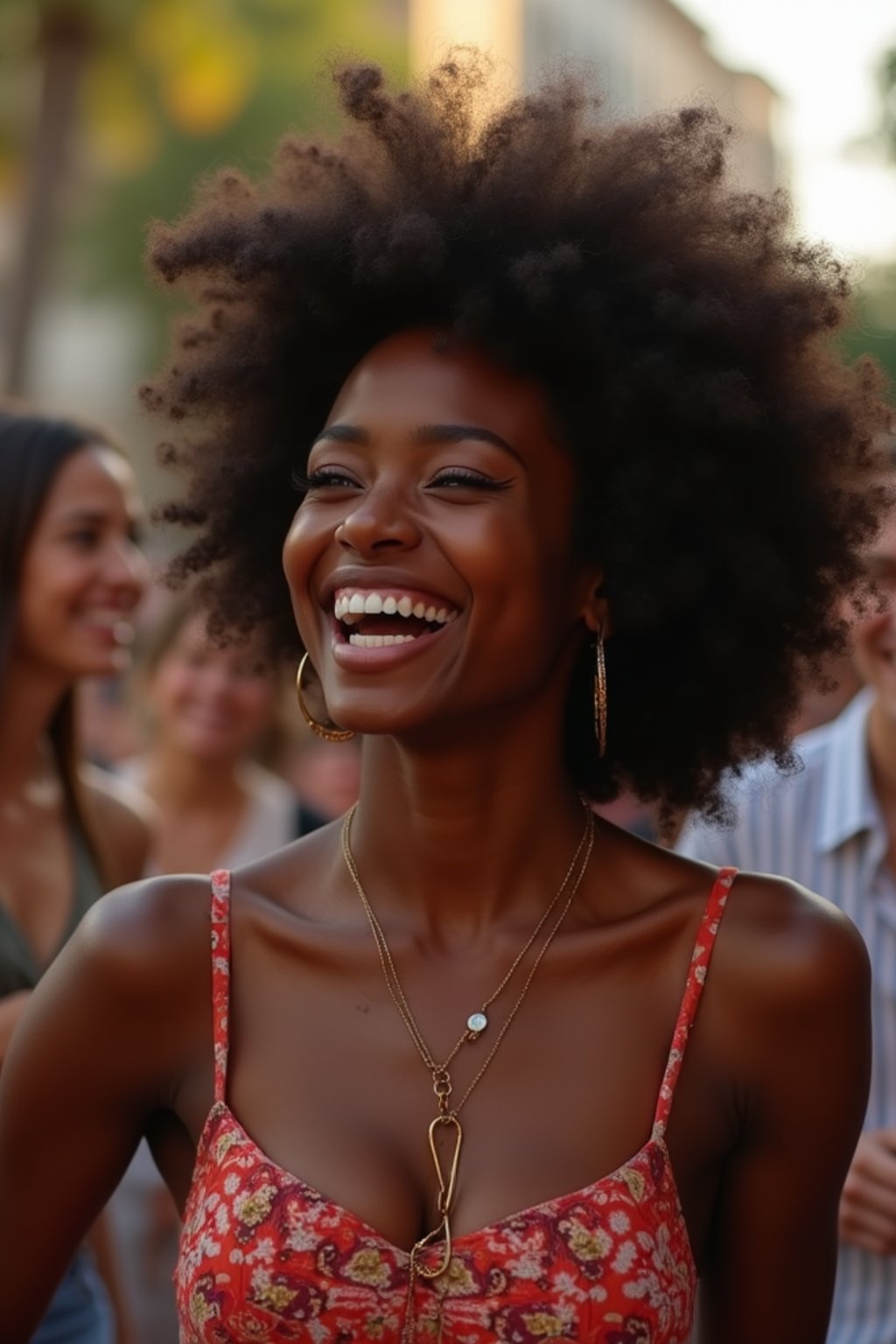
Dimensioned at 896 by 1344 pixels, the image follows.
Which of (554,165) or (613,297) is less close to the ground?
(554,165)

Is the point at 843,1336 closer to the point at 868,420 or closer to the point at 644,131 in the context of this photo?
the point at 868,420

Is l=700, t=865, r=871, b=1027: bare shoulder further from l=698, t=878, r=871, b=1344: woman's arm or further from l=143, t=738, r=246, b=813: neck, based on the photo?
l=143, t=738, r=246, b=813: neck

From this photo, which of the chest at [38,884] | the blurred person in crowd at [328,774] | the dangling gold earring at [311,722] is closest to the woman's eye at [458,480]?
the dangling gold earring at [311,722]

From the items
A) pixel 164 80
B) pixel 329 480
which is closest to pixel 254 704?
pixel 329 480

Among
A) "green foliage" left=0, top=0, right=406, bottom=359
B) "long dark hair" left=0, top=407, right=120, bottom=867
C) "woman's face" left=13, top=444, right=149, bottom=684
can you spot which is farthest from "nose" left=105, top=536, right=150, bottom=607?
"green foliage" left=0, top=0, right=406, bottom=359

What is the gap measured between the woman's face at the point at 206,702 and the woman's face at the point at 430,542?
3987 millimetres

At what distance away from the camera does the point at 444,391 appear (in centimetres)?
303

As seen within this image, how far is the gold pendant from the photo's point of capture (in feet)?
8.98

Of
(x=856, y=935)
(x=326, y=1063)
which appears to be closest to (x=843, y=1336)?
(x=856, y=935)

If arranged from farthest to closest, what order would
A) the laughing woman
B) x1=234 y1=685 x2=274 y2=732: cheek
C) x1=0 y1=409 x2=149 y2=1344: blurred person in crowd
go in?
x1=234 y1=685 x2=274 y2=732: cheek < x1=0 y1=409 x2=149 y2=1344: blurred person in crowd < the laughing woman

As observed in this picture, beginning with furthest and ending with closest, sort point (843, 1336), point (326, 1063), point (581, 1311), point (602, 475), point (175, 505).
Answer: point (843, 1336), point (175, 505), point (602, 475), point (326, 1063), point (581, 1311)

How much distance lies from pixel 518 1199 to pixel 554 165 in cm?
159

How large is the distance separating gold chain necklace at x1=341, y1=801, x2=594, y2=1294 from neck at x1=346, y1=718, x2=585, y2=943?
23mm

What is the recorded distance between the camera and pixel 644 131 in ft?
10.6
